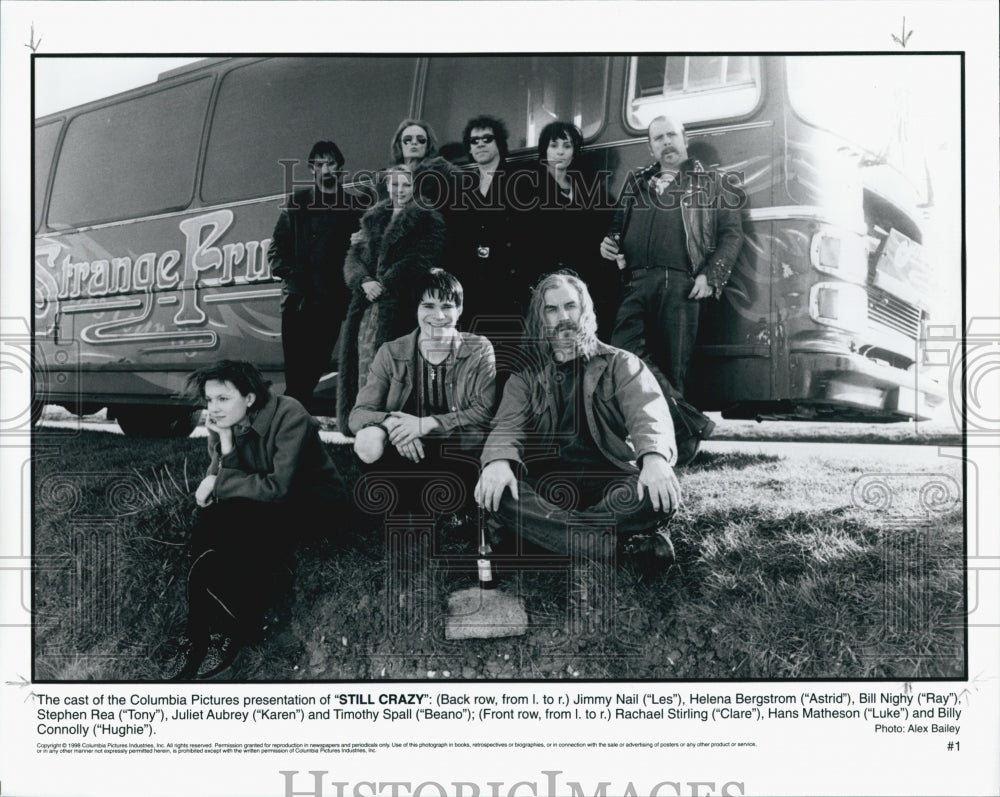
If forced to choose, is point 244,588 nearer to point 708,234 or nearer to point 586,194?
point 586,194

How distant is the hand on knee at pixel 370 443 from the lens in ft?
8.16

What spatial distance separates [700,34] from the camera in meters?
2.45

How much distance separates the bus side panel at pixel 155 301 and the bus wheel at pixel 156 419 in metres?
0.06

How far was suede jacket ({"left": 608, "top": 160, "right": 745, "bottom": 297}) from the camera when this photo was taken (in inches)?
95.9

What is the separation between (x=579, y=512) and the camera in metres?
2.42

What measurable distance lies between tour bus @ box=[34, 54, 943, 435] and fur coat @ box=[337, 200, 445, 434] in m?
0.09

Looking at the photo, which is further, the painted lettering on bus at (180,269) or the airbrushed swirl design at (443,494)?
the painted lettering on bus at (180,269)

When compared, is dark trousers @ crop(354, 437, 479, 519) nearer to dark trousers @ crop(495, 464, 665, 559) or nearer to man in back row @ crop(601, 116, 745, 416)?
dark trousers @ crop(495, 464, 665, 559)

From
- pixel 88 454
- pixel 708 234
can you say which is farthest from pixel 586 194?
pixel 88 454

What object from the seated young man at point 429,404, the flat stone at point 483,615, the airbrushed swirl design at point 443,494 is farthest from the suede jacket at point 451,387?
the flat stone at point 483,615

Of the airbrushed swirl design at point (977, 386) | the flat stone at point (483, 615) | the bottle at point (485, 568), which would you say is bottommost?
the flat stone at point (483, 615)

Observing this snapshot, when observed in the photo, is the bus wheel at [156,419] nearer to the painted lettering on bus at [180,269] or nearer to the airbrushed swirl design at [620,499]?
the painted lettering on bus at [180,269]

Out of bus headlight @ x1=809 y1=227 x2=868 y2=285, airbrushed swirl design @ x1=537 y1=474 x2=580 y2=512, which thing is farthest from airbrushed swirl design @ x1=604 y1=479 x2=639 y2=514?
bus headlight @ x1=809 y1=227 x2=868 y2=285

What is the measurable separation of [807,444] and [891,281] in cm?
60
